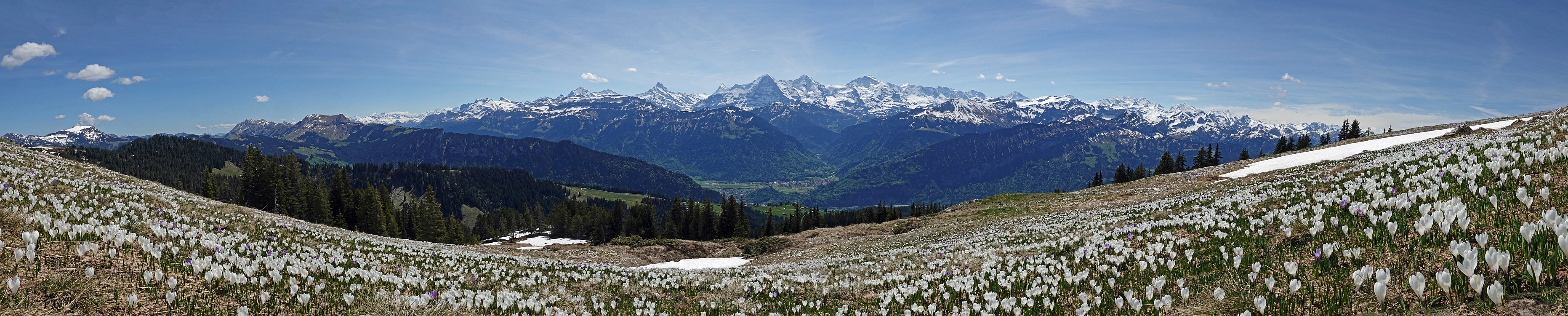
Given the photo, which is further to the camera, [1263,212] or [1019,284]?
[1263,212]

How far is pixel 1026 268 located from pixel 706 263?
26592 mm

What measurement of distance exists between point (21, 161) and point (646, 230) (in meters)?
70.8

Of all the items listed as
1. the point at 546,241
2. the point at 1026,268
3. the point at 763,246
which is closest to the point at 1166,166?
the point at 763,246

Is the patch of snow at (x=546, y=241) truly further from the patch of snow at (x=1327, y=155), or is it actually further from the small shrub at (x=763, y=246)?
the patch of snow at (x=1327, y=155)

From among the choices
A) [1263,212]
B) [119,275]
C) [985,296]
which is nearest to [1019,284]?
[985,296]

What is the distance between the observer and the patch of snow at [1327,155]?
52.2 m

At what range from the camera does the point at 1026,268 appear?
980cm

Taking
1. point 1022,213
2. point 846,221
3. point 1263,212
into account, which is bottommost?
point 846,221

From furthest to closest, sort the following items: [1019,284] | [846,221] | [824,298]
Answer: [846,221]
[824,298]
[1019,284]

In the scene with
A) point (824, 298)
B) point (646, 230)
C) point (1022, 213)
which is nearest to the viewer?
point (824, 298)

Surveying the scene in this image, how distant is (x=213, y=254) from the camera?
28.2 ft

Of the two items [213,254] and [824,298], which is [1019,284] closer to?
[824,298]

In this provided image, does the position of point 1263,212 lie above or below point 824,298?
above

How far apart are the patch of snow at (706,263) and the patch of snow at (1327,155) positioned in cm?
4401
